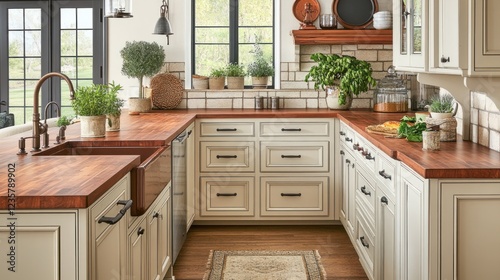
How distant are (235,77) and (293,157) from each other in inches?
43.7

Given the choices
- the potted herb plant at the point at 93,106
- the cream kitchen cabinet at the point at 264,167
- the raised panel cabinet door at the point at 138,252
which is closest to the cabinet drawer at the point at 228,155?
the cream kitchen cabinet at the point at 264,167

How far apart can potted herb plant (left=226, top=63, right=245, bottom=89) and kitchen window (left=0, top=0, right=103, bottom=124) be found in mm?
1277

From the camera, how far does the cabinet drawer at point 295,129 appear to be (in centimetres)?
573

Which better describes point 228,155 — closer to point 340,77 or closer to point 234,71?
point 234,71

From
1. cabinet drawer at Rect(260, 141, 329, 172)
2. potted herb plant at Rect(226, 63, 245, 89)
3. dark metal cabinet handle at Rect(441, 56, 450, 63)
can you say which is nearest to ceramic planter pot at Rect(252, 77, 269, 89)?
potted herb plant at Rect(226, 63, 245, 89)

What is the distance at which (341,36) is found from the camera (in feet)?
20.3

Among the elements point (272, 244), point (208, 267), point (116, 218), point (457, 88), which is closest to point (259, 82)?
point (272, 244)

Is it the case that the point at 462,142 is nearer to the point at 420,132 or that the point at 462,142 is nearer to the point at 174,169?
the point at 420,132

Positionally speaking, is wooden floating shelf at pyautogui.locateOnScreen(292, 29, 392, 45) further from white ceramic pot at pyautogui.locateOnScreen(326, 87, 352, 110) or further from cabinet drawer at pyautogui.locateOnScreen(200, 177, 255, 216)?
cabinet drawer at pyautogui.locateOnScreen(200, 177, 255, 216)

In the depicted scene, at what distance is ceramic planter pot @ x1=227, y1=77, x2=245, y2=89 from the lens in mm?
6418

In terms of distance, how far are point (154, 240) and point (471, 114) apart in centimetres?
188

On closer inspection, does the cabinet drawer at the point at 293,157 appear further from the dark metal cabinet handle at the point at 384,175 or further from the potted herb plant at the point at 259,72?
the dark metal cabinet handle at the point at 384,175

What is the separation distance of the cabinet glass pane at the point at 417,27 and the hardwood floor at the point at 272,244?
153 centimetres

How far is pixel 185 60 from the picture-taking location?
6473mm
